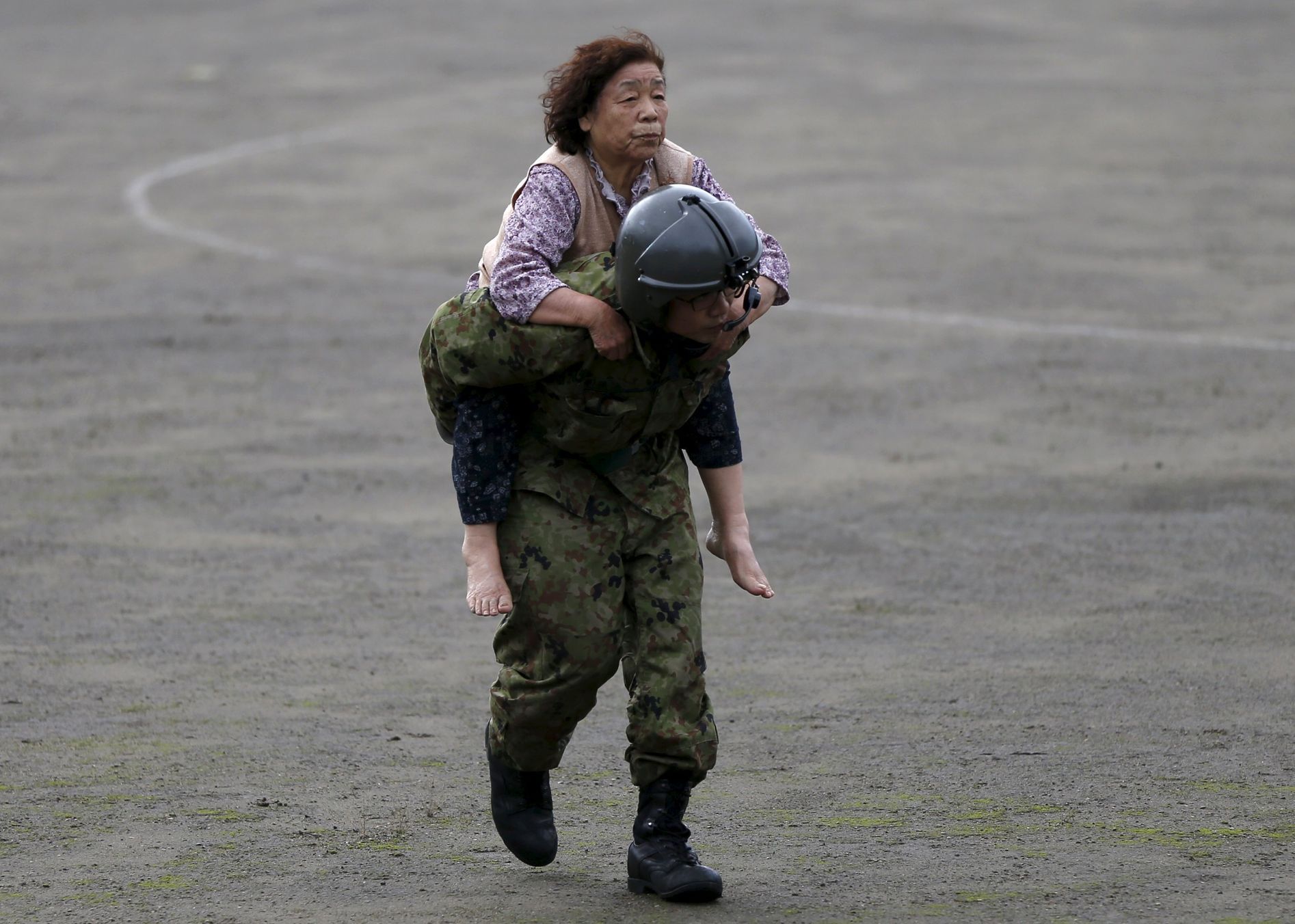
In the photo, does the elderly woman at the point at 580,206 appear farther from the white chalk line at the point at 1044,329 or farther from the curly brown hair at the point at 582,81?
the white chalk line at the point at 1044,329

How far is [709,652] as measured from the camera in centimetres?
769

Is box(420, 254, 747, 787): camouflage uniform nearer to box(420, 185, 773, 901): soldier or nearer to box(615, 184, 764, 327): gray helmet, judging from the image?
box(420, 185, 773, 901): soldier

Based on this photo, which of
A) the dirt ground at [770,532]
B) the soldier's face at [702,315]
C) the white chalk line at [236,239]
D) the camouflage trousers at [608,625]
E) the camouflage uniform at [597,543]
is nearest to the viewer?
the soldier's face at [702,315]

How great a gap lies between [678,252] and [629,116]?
47 centimetres

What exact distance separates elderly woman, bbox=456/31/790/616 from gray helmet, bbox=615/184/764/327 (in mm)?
113

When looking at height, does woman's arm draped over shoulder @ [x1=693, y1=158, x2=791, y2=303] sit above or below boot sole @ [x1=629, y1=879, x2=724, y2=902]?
above

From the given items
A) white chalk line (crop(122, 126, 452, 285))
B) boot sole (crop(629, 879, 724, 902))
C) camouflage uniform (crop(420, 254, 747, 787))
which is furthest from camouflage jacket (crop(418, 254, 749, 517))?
white chalk line (crop(122, 126, 452, 285))

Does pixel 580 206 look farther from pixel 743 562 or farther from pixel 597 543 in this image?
pixel 743 562

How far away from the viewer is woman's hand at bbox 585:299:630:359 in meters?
4.59

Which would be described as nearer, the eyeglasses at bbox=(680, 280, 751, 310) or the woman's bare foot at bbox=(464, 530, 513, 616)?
Answer: the eyeglasses at bbox=(680, 280, 751, 310)

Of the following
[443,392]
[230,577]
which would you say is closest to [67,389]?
[230,577]

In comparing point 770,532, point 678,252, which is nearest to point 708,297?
point 678,252

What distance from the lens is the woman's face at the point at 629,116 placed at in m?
4.74

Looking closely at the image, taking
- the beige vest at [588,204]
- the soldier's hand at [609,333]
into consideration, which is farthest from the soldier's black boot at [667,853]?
the beige vest at [588,204]
